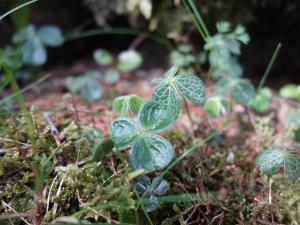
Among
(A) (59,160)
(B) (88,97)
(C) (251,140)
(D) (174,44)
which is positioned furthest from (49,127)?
(D) (174,44)

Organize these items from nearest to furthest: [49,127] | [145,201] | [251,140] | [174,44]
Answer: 1. [145,201]
2. [49,127]
3. [251,140]
4. [174,44]

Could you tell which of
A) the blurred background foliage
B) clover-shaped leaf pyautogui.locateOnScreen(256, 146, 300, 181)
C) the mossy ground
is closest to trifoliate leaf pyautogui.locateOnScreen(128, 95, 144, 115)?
the mossy ground

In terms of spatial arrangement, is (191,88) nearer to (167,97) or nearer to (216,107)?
(167,97)

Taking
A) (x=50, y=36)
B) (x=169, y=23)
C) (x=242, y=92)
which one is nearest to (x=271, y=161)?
(x=242, y=92)

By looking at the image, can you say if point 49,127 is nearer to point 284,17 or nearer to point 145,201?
point 145,201

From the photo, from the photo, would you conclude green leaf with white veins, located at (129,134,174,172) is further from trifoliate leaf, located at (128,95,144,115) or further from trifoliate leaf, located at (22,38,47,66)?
trifoliate leaf, located at (22,38,47,66)

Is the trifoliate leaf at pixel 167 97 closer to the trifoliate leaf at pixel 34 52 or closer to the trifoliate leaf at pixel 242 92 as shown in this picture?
the trifoliate leaf at pixel 242 92

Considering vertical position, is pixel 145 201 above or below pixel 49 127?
below

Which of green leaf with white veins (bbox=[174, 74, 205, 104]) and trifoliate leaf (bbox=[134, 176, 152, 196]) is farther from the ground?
green leaf with white veins (bbox=[174, 74, 205, 104])
